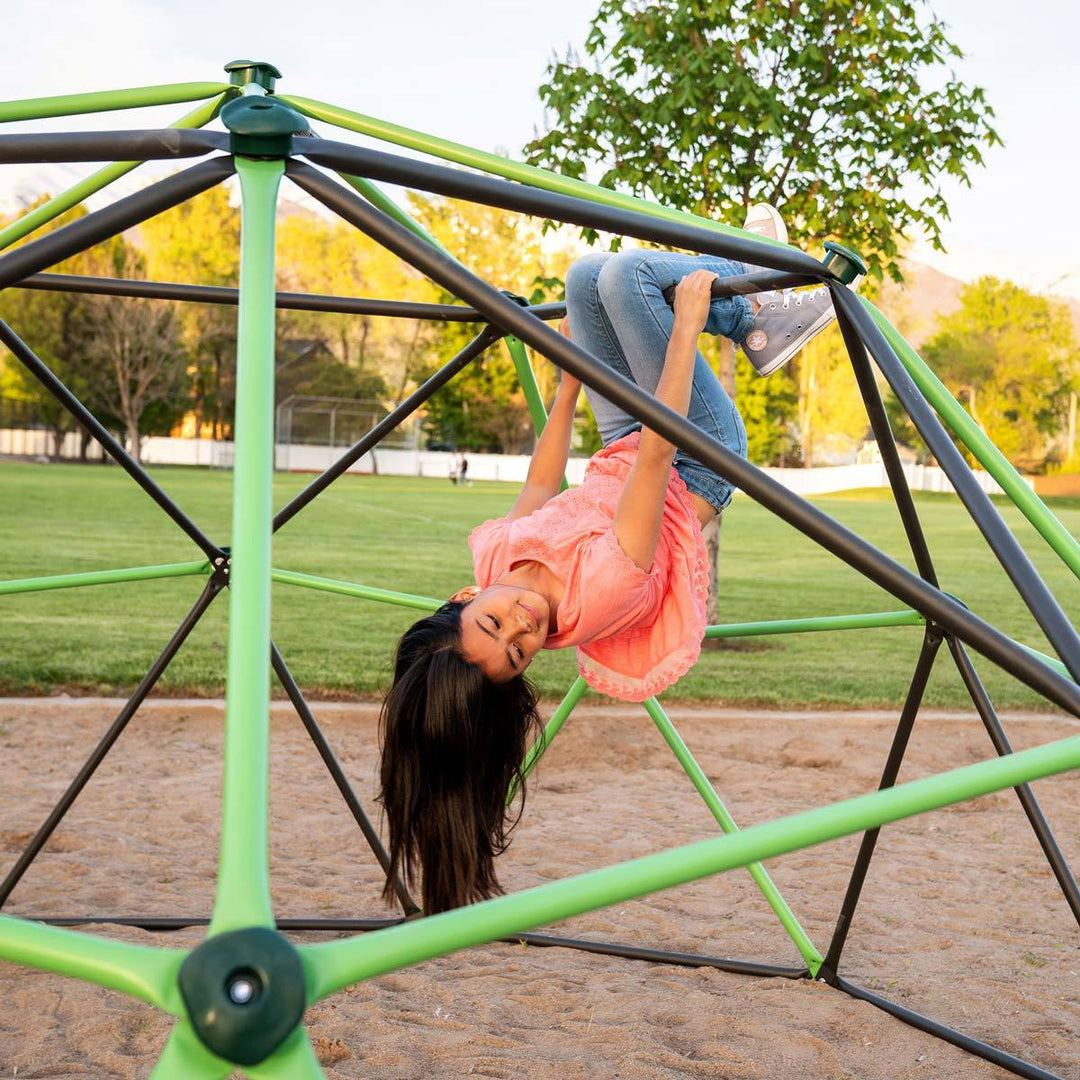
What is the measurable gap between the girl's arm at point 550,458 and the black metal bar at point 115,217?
4.88 ft

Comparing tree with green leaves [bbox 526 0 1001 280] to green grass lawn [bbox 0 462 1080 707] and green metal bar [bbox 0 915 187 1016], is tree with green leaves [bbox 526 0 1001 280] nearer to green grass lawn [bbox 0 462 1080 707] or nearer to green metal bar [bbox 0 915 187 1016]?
green grass lawn [bbox 0 462 1080 707]

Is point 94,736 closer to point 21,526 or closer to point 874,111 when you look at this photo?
point 874,111

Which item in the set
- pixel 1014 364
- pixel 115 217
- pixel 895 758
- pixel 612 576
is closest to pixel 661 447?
pixel 612 576

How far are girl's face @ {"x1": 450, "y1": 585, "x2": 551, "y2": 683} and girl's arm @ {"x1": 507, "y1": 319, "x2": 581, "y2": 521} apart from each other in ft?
1.69

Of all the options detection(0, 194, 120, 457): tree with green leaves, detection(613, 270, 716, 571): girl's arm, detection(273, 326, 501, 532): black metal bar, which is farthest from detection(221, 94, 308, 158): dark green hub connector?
detection(0, 194, 120, 457): tree with green leaves

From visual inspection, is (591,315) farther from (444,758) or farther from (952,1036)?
(952,1036)

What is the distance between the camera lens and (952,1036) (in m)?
3.23

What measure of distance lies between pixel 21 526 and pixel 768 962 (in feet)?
46.4

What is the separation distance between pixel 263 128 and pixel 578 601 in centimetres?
128

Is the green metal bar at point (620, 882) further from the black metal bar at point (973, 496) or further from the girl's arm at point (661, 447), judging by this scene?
the girl's arm at point (661, 447)

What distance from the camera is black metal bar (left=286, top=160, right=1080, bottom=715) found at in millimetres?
1702

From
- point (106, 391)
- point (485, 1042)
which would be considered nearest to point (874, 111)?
point (485, 1042)

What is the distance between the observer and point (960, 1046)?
320 cm

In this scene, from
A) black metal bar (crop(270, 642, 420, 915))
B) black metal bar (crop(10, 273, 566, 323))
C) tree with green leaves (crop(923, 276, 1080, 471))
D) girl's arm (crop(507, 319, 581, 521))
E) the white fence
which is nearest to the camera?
girl's arm (crop(507, 319, 581, 521))
